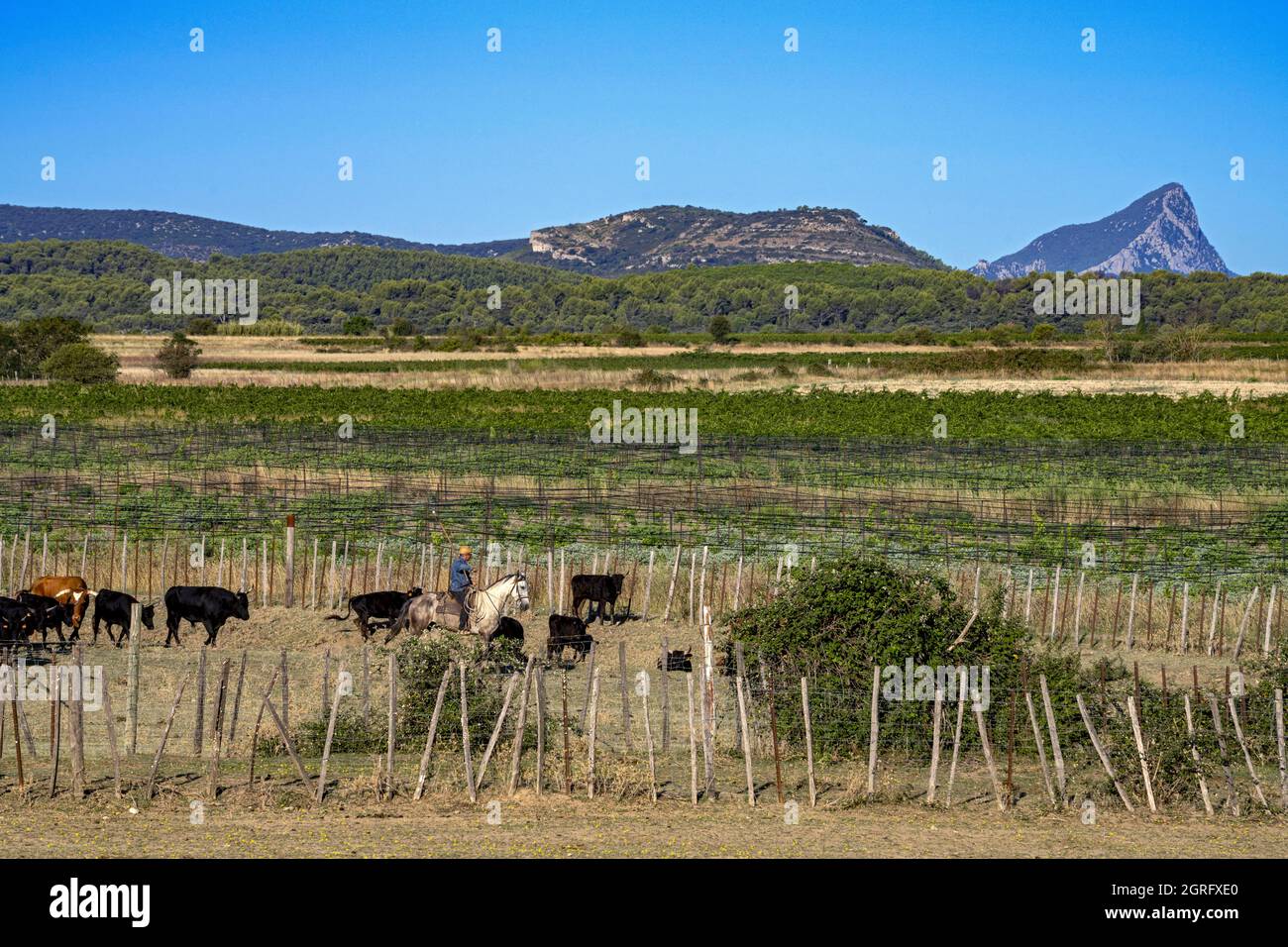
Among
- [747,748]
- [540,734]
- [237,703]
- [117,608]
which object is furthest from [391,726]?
[117,608]

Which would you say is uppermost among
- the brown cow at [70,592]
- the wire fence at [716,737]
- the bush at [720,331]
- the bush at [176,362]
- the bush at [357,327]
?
the bush at [357,327]

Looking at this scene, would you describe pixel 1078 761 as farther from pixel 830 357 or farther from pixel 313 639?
pixel 830 357

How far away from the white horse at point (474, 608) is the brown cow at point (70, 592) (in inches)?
187

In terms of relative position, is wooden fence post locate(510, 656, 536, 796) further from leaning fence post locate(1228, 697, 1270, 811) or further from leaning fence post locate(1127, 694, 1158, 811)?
leaning fence post locate(1228, 697, 1270, 811)

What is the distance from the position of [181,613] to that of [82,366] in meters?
56.4

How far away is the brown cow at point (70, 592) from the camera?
21.1 m

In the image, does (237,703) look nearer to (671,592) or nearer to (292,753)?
(292,753)

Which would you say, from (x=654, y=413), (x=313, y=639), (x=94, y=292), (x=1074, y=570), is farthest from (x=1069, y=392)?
(x=94, y=292)

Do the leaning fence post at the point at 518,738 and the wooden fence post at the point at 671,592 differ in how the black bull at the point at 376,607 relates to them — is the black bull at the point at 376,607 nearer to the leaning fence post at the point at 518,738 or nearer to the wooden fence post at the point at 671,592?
the wooden fence post at the point at 671,592

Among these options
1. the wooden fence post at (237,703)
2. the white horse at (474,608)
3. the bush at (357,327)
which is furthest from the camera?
the bush at (357,327)

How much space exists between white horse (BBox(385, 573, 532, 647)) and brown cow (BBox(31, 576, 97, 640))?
15.6 feet

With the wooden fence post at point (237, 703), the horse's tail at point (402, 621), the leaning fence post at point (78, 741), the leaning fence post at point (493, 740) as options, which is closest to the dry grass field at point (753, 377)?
the horse's tail at point (402, 621)

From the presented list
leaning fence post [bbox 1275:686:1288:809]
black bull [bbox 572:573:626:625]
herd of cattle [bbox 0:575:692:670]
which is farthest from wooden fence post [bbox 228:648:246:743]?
leaning fence post [bbox 1275:686:1288:809]
